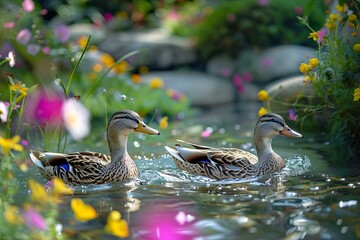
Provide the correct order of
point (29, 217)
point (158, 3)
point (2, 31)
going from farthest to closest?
point (158, 3)
point (2, 31)
point (29, 217)

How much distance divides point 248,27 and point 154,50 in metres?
2.00

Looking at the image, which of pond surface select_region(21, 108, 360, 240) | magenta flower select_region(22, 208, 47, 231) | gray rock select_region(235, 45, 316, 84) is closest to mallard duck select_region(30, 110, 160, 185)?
pond surface select_region(21, 108, 360, 240)

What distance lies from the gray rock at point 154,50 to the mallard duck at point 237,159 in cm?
Result: 831

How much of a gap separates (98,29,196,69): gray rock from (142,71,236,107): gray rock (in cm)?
45

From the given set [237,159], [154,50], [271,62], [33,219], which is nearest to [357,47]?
[237,159]

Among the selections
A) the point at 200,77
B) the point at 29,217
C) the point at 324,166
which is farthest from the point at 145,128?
the point at 200,77

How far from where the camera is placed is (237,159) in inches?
281

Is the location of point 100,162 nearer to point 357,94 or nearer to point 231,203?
point 231,203

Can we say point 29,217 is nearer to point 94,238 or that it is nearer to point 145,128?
point 94,238

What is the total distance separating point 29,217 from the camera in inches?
150

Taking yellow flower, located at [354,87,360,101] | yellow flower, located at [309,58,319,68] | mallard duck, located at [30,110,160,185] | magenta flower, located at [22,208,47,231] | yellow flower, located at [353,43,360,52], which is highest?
yellow flower, located at [353,43,360,52]

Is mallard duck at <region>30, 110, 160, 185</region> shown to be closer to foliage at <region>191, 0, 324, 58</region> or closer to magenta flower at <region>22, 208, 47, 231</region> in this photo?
magenta flower at <region>22, 208, 47, 231</region>

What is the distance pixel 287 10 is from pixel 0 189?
37.3 feet

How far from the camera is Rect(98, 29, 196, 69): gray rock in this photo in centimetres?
1567
